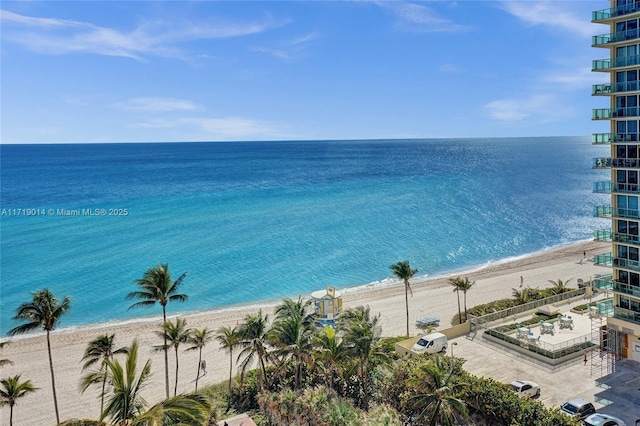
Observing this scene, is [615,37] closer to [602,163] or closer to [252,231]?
[602,163]

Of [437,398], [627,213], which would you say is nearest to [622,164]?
[627,213]

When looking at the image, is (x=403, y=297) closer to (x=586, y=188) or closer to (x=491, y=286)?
(x=491, y=286)

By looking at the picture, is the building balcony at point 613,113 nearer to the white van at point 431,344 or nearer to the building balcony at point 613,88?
the building balcony at point 613,88

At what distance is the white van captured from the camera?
28922 mm

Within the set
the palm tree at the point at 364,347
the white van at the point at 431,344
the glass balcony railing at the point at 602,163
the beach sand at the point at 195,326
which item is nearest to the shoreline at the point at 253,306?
the beach sand at the point at 195,326

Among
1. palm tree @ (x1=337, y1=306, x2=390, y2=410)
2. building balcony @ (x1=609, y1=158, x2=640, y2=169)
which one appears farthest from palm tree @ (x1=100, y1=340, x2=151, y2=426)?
building balcony @ (x1=609, y1=158, x2=640, y2=169)

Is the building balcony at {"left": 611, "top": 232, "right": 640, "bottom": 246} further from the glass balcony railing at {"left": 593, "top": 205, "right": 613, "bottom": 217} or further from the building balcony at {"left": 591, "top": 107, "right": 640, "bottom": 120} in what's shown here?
the building balcony at {"left": 591, "top": 107, "right": 640, "bottom": 120}

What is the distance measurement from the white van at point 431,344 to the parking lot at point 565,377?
68 cm

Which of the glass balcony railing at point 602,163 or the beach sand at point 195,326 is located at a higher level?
the glass balcony railing at point 602,163

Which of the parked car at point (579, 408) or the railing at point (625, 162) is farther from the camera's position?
the railing at point (625, 162)

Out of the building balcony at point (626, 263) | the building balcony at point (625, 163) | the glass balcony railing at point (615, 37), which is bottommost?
the building balcony at point (626, 263)

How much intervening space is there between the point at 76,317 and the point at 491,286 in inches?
1779

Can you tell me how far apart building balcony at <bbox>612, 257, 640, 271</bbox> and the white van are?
36.2 feet

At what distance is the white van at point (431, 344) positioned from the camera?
2892 cm
